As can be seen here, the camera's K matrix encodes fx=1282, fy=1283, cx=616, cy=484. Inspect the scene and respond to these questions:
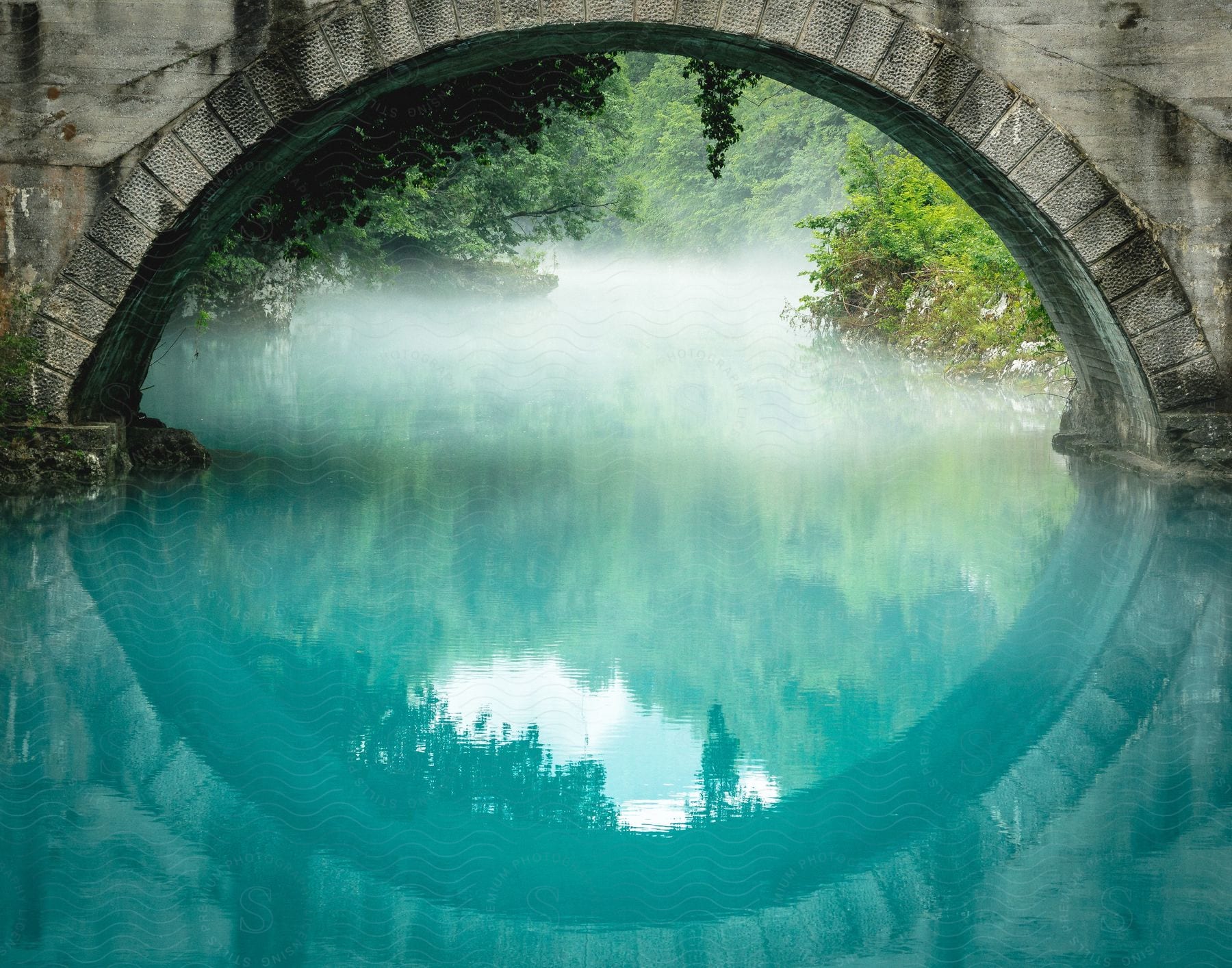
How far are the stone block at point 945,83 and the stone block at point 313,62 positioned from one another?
2.91 meters

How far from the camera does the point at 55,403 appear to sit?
6590 mm

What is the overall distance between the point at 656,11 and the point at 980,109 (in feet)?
5.56

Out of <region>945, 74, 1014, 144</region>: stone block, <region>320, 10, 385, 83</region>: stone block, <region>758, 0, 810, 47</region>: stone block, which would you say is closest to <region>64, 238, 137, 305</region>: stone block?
<region>320, 10, 385, 83</region>: stone block

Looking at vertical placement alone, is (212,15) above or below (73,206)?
above

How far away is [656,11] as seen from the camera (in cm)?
639

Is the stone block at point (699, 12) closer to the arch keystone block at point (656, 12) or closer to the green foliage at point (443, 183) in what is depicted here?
the arch keystone block at point (656, 12)

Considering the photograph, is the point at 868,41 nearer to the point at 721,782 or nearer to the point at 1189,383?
the point at 1189,383

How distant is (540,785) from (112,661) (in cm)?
178

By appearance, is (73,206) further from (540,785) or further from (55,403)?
(540,785)

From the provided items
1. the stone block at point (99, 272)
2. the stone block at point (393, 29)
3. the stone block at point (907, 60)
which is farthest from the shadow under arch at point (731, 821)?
the stone block at point (393, 29)

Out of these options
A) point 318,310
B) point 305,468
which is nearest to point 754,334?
point 318,310

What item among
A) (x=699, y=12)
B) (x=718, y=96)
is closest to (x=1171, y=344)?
(x=699, y=12)

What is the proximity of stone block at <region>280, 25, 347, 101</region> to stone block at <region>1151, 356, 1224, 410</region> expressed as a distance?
4.46m

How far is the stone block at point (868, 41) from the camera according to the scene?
6.36 m
